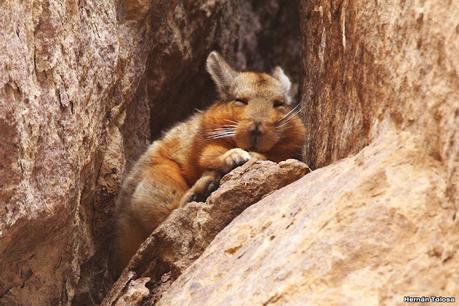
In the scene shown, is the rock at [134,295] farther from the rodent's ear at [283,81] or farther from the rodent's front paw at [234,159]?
the rodent's ear at [283,81]

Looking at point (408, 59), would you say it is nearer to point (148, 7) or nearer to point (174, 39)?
point (148, 7)

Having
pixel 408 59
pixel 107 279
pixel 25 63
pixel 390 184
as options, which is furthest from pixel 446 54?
pixel 107 279

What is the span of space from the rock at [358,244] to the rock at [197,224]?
2.12ft

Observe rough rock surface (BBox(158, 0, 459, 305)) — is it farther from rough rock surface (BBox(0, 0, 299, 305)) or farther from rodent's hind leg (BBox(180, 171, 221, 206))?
rodent's hind leg (BBox(180, 171, 221, 206))

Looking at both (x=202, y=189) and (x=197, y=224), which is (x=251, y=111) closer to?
(x=202, y=189)

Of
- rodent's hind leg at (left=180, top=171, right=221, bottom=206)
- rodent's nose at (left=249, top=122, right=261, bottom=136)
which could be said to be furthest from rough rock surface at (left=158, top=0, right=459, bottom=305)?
rodent's nose at (left=249, top=122, right=261, bottom=136)

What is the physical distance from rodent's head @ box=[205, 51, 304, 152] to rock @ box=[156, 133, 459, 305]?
5.65 feet

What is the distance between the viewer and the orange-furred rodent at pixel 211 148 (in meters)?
6.43

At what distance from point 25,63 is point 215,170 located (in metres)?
1.85

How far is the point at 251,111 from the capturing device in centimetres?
675

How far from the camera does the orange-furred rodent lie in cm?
643

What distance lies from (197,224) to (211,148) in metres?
1.10


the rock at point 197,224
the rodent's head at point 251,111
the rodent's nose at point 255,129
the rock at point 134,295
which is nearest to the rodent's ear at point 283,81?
the rodent's head at point 251,111

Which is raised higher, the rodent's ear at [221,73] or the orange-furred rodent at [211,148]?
the rodent's ear at [221,73]
